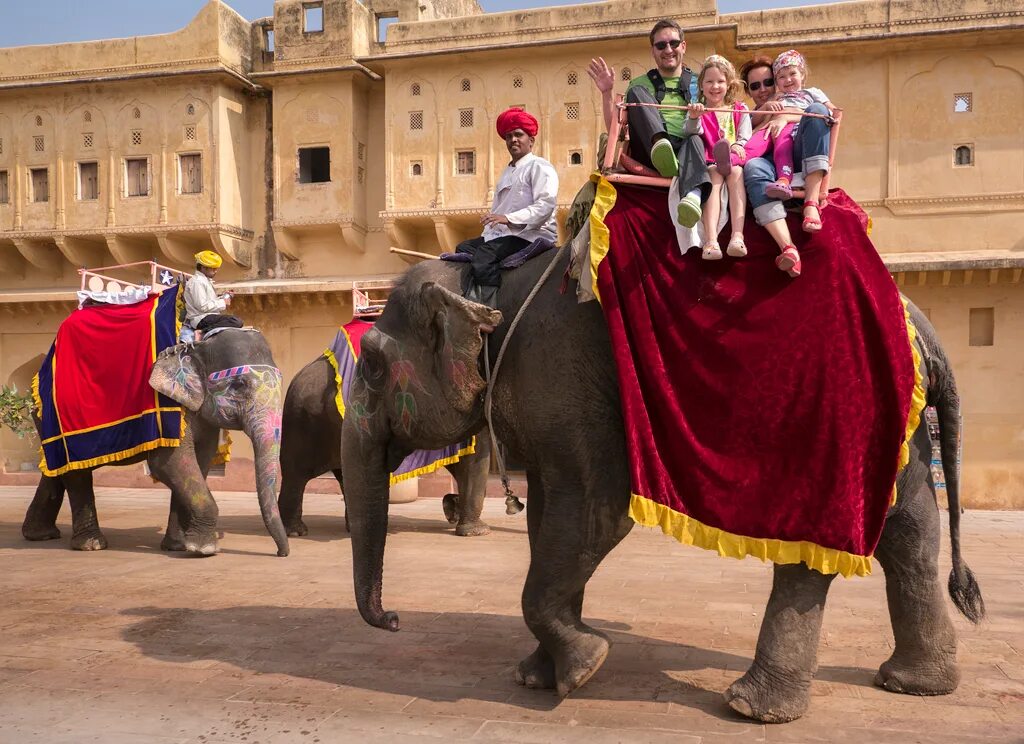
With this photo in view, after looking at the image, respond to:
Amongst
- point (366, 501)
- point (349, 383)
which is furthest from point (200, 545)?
point (366, 501)

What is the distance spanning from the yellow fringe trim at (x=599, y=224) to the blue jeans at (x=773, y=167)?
0.58m

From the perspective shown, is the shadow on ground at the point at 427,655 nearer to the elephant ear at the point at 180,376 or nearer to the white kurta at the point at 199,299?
the elephant ear at the point at 180,376

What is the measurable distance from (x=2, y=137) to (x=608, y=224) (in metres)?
24.0

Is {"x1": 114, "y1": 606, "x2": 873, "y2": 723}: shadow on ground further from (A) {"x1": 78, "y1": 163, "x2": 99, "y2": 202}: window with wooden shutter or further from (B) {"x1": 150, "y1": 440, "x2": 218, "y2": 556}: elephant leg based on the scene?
(A) {"x1": 78, "y1": 163, "x2": 99, "y2": 202}: window with wooden shutter

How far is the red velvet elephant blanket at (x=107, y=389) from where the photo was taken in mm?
9242

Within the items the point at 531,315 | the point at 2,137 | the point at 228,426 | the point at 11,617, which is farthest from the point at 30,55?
the point at 531,315

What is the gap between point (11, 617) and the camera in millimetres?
6254

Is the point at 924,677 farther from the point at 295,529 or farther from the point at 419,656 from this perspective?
the point at 295,529

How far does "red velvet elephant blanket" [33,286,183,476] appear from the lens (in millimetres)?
9242

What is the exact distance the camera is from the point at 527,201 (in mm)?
5055

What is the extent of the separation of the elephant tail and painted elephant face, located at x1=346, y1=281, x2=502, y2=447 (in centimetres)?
194

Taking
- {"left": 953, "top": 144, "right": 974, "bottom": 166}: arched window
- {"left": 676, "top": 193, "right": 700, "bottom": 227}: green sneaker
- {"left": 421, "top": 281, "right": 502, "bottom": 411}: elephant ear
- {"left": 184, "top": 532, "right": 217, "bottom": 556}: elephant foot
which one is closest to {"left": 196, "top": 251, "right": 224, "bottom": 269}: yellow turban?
{"left": 184, "top": 532, "right": 217, "bottom": 556}: elephant foot

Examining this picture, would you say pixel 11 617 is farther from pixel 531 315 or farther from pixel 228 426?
pixel 531 315

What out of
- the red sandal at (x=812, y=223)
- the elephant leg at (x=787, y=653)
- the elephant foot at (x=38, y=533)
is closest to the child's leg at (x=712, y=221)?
the red sandal at (x=812, y=223)
